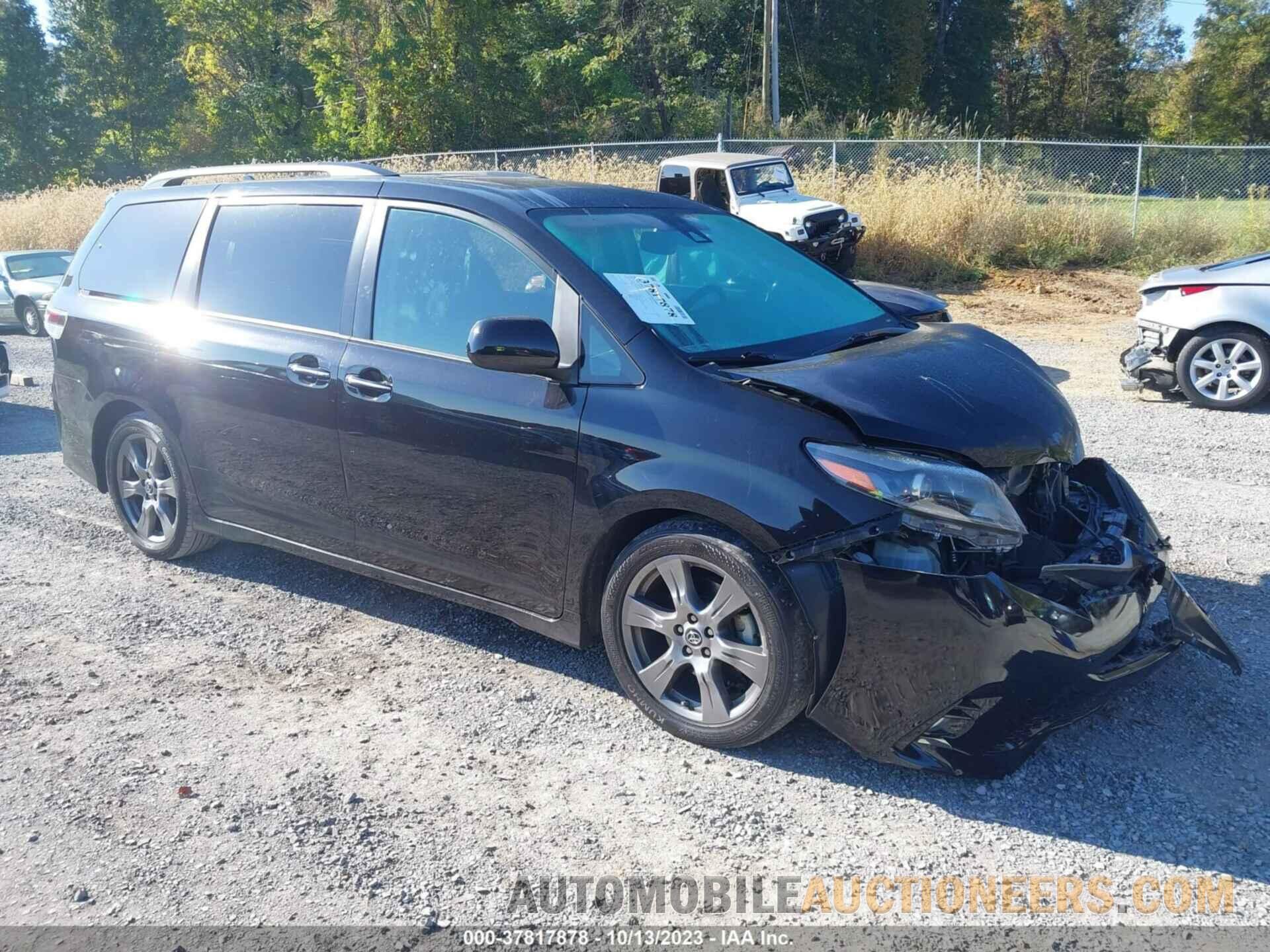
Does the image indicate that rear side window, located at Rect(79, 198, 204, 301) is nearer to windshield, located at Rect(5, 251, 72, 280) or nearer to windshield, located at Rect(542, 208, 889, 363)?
windshield, located at Rect(542, 208, 889, 363)

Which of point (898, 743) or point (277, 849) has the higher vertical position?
point (898, 743)

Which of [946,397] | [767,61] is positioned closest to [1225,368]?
[946,397]

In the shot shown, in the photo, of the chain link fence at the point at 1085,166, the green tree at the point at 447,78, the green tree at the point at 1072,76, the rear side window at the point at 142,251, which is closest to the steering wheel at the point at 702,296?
the rear side window at the point at 142,251

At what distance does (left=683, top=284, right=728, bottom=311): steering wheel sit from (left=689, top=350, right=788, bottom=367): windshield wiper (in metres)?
0.32

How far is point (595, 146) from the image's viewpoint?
21469 mm

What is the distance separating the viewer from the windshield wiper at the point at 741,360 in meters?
3.73

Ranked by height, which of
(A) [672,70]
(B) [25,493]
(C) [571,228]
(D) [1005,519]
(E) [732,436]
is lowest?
(B) [25,493]

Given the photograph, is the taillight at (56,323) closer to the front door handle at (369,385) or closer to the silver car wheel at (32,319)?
the front door handle at (369,385)

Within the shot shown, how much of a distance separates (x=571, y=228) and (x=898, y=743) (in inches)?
87.3

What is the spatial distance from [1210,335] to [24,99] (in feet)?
174

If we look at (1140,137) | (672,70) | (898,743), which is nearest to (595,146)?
(672,70)

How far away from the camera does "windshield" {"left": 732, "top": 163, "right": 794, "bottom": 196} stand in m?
17.3

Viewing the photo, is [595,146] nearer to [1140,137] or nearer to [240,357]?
[240,357]

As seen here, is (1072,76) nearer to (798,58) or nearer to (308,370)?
(798,58)
